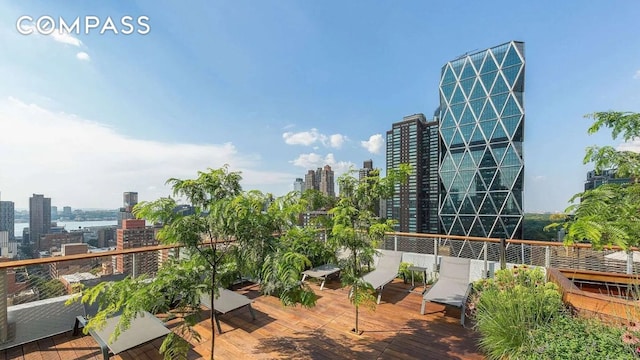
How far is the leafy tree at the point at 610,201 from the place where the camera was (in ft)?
6.42

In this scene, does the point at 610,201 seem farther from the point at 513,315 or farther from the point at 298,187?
the point at 298,187

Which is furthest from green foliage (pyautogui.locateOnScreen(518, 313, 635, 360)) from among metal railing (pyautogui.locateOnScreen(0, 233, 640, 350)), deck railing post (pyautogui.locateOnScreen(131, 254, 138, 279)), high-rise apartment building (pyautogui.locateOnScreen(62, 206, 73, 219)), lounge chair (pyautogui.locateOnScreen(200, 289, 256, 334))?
high-rise apartment building (pyautogui.locateOnScreen(62, 206, 73, 219))

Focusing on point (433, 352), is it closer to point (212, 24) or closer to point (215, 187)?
point (215, 187)

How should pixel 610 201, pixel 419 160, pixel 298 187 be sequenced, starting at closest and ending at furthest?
1. pixel 610 201
2. pixel 298 187
3. pixel 419 160

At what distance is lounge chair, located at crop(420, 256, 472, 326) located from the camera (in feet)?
13.2

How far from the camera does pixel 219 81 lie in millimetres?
7895

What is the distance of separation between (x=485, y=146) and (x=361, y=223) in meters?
44.5

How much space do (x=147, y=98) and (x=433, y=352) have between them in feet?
26.6

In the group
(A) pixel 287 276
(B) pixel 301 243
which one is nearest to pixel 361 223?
(B) pixel 301 243

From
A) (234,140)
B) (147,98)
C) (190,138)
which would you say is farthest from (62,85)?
(234,140)

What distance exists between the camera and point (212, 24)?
6523 mm

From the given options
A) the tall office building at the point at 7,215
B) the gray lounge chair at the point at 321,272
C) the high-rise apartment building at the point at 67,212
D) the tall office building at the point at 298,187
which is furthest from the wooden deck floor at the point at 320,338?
the high-rise apartment building at the point at 67,212

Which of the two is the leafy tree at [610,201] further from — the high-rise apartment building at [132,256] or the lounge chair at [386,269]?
the high-rise apartment building at [132,256]

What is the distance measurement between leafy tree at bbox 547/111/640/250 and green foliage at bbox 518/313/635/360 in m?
0.75
